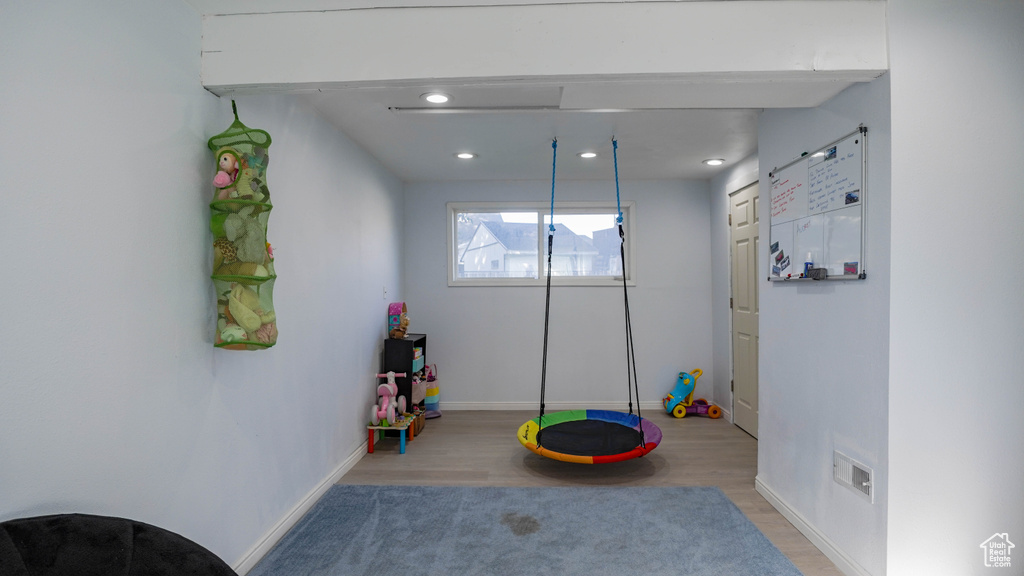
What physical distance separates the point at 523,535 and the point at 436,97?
2.28 metres

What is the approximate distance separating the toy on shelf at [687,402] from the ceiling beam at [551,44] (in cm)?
331

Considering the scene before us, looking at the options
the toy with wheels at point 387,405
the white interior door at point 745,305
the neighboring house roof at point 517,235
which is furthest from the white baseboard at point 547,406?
the neighboring house roof at point 517,235

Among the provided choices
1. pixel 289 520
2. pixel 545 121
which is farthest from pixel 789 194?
pixel 289 520

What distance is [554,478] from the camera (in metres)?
3.36

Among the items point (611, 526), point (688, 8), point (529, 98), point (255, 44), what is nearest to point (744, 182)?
point (529, 98)

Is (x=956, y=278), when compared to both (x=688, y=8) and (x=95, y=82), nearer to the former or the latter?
(x=688, y=8)

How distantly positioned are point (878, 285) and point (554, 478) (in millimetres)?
2172

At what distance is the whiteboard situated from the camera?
2105 millimetres

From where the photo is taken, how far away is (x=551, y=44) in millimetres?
1941

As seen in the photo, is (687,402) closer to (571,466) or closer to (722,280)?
(722,280)

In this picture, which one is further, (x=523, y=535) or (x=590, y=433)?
(x=590, y=433)

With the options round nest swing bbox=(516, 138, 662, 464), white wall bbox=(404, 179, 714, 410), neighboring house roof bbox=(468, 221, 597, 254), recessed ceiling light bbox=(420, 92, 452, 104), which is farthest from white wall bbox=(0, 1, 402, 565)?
neighboring house roof bbox=(468, 221, 597, 254)

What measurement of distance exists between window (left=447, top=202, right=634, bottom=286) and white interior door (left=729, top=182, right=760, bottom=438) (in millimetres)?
1001

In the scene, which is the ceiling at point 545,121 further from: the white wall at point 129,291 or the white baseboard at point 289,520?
the white baseboard at point 289,520
